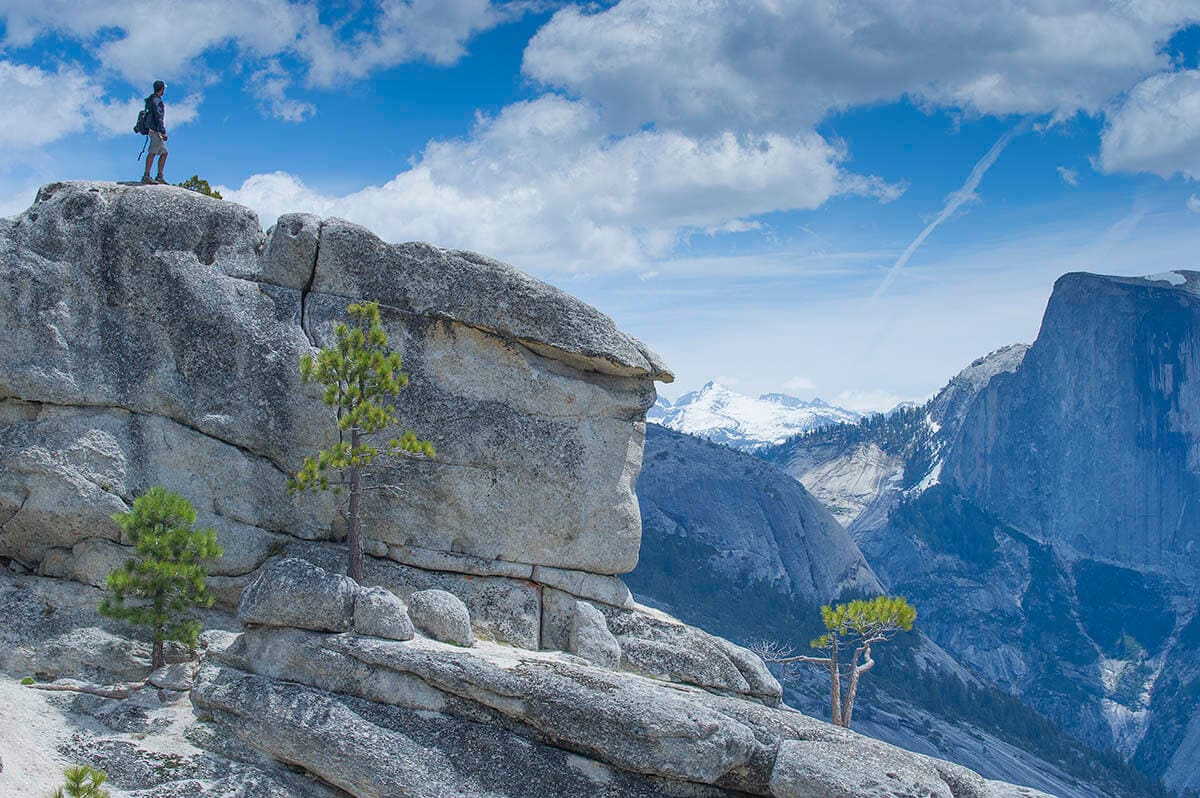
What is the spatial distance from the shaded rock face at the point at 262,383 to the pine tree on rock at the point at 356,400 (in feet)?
6.47

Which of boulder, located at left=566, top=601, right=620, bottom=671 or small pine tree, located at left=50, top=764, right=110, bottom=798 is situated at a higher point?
boulder, located at left=566, top=601, right=620, bottom=671

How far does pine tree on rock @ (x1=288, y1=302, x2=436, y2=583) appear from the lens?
2917 centimetres

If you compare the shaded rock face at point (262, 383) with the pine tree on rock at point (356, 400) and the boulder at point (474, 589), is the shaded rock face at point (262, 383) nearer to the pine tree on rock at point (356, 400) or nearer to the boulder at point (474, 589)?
the boulder at point (474, 589)

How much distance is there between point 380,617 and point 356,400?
647 cm

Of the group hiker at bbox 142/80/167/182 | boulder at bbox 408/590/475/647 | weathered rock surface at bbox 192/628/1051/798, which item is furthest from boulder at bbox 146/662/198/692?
hiker at bbox 142/80/167/182

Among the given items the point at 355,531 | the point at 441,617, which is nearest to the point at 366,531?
the point at 355,531

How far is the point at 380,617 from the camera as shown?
26906 mm

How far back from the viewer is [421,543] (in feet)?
106

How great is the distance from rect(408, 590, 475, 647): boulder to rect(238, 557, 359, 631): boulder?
6.65 feet

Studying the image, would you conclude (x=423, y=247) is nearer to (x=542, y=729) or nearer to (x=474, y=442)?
(x=474, y=442)

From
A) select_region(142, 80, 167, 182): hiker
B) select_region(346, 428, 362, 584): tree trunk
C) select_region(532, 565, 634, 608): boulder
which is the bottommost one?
select_region(532, 565, 634, 608): boulder

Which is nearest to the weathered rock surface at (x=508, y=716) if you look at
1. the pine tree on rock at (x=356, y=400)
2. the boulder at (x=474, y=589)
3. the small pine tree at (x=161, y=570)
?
the small pine tree at (x=161, y=570)

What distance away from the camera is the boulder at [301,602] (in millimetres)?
26875

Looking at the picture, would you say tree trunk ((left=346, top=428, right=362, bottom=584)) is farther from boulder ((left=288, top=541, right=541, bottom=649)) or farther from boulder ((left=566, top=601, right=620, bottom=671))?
boulder ((left=566, top=601, right=620, bottom=671))
